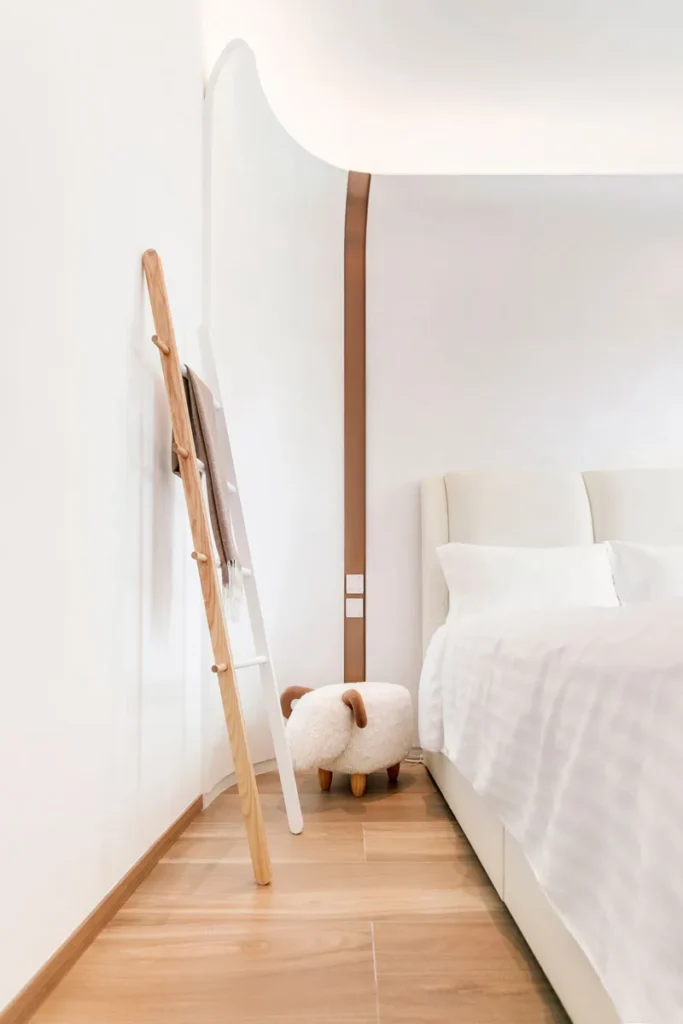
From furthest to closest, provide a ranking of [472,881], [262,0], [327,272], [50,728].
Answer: [327,272] → [262,0] → [472,881] → [50,728]

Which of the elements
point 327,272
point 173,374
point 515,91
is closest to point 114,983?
point 173,374

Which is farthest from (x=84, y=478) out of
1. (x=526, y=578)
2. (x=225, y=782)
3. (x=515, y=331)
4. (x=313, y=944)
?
(x=515, y=331)

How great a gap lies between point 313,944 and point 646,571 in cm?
178

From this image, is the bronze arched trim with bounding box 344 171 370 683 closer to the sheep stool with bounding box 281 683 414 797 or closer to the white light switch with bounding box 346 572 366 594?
the white light switch with bounding box 346 572 366 594

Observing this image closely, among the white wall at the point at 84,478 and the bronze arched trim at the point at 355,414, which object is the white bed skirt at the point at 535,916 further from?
the bronze arched trim at the point at 355,414

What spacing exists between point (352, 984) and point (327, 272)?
2.61 meters

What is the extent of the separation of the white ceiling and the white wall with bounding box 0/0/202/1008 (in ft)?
2.41

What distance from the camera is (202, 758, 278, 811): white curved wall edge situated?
93.9 inches

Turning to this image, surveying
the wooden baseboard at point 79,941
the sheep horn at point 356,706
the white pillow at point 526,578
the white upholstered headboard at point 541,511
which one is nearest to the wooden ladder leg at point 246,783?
the wooden baseboard at point 79,941

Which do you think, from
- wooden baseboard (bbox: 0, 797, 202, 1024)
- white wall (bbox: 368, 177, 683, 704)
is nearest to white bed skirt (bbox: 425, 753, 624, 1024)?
wooden baseboard (bbox: 0, 797, 202, 1024)

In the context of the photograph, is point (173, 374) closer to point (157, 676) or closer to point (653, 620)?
point (157, 676)

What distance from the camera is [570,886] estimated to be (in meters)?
0.99

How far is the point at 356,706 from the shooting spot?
2512 mm

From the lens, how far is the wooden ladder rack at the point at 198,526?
1.82 m
